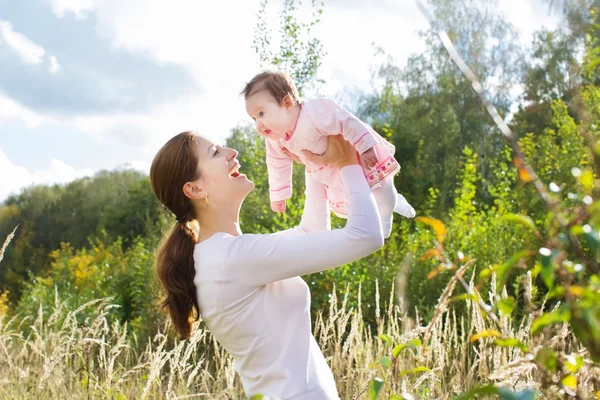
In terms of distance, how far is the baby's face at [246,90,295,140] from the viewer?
262 centimetres

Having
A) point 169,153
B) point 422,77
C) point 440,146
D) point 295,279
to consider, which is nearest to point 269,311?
point 295,279

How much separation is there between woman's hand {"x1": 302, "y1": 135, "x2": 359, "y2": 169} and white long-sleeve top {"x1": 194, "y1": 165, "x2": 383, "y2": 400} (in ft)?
0.37

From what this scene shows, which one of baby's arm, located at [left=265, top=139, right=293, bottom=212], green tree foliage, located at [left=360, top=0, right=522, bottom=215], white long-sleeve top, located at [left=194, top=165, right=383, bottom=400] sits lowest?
white long-sleeve top, located at [left=194, top=165, right=383, bottom=400]

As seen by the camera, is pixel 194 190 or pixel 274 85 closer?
pixel 194 190

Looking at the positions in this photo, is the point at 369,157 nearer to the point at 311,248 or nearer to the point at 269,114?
the point at 269,114

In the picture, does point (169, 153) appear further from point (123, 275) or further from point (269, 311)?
point (123, 275)

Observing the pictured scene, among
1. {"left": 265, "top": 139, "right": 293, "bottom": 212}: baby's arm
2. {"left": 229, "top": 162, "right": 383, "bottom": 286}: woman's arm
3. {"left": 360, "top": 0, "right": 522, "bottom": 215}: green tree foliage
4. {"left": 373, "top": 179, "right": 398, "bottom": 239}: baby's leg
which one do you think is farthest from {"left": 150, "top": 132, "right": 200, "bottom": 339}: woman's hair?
{"left": 360, "top": 0, "right": 522, "bottom": 215}: green tree foliage

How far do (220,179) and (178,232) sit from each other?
22 cm

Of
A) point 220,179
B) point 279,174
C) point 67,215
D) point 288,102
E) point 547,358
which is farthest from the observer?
point 67,215

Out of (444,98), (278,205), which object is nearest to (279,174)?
(278,205)

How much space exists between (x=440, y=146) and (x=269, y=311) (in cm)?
Answer: 1790

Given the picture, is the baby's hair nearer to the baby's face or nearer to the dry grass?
the baby's face

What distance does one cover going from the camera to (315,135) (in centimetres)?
248

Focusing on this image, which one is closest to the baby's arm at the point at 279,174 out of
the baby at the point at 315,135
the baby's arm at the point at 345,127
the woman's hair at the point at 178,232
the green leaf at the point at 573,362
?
the baby at the point at 315,135
